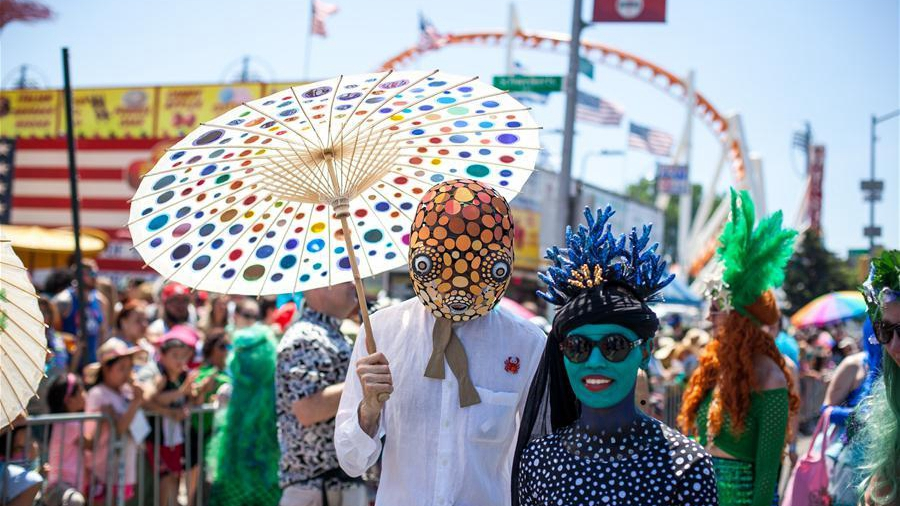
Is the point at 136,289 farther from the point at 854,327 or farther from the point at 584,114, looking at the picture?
the point at 854,327

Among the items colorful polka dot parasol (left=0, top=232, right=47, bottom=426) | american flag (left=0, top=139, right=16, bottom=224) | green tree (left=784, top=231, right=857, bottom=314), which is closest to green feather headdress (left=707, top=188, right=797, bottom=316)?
colorful polka dot parasol (left=0, top=232, right=47, bottom=426)

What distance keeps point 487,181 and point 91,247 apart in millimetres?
9505

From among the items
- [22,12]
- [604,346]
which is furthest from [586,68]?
[22,12]

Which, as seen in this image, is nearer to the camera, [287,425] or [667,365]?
[287,425]

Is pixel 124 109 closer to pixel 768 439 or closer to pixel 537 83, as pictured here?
pixel 537 83

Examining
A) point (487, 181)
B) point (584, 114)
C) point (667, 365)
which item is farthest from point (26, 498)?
point (584, 114)

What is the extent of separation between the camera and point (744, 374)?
4105 mm

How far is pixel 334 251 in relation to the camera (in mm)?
3516

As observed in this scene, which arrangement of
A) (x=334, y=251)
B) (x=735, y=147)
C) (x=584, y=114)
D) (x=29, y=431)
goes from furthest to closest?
(x=735, y=147)
(x=584, y=114)
(x=29, y=431)
(x=334, y=251)

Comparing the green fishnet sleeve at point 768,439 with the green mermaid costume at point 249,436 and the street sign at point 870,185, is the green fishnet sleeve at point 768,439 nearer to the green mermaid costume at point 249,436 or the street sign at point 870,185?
the green mermaid costume at point 249,436

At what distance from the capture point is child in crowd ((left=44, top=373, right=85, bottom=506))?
17.8 ft

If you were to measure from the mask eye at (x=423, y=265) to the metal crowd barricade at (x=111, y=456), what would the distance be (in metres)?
3.25

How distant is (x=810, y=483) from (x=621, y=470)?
7.16 ft

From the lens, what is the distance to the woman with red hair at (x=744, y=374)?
3.98 meters
